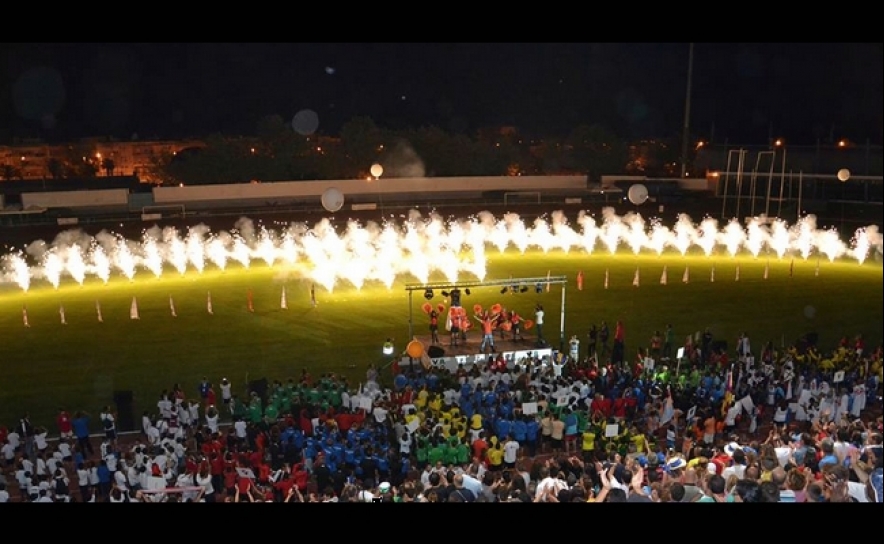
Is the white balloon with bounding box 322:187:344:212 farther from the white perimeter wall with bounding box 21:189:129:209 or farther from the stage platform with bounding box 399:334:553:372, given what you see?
the white perimeter wall with bounding box 21:189:129:209

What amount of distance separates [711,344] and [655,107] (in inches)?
2302

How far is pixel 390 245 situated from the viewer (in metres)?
33.8

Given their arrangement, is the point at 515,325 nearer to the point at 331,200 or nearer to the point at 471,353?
the point at 471,353

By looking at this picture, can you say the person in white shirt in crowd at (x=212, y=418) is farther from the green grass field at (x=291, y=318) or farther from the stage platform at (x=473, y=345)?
the stage platform at (x=473, y=345)

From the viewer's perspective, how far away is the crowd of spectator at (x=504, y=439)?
8828 mm

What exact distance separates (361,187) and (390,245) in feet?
43.6

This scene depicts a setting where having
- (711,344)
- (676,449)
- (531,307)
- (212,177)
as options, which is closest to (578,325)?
(531,307)

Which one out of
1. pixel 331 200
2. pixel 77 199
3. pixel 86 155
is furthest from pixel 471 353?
pixel 86 155

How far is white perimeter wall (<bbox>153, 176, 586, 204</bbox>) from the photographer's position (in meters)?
42.0

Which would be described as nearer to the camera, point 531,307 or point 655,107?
point 531,307

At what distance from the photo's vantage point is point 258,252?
112 ft

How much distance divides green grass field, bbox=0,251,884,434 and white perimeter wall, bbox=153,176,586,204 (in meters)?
11.6
